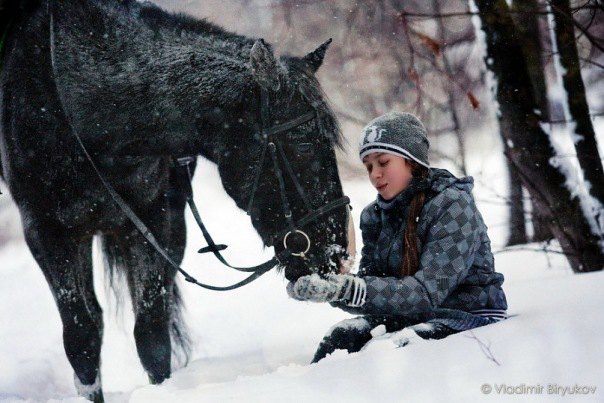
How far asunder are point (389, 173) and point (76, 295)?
5.75ft

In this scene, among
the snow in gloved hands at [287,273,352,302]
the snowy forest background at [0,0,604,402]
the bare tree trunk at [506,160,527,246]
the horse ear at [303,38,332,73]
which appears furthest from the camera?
the bare tree trunk at [506,160,527,246]

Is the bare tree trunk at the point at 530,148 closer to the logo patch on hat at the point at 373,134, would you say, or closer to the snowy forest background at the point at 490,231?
the snowy forest background at the point at 490,231

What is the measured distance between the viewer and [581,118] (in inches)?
163

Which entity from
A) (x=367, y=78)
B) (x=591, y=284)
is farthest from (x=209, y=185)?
(x=591, y=284)

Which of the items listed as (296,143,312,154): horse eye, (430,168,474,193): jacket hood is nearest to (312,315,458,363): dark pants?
(430,168,474,193): jacket hood

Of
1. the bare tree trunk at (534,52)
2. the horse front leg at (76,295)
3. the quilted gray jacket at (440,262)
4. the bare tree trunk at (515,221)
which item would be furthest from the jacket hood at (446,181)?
the bare tree trunk at (515,221)

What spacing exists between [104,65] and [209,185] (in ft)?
21.2

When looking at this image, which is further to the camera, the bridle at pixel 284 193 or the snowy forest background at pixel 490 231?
→ the bridle at pixel 284 193

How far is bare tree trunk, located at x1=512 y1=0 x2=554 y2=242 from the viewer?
13.7ft

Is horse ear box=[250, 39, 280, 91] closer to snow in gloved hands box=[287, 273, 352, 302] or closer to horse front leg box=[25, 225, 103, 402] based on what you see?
snow in gloved hands box=[287, 273, 352, 302]

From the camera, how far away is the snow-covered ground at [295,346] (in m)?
1.60

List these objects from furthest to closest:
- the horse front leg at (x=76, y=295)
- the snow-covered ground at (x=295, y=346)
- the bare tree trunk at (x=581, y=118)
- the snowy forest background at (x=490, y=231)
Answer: the bare tree trunk at (x=581, y=118), the horse front leg at (x=76, y=295), the snowy forest background at (x=490, y=231), the snow-covered ground at (x=295, y=346)

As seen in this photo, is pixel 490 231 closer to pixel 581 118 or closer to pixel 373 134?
pixel 581 118

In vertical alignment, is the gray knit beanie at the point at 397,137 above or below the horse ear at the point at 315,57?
below
